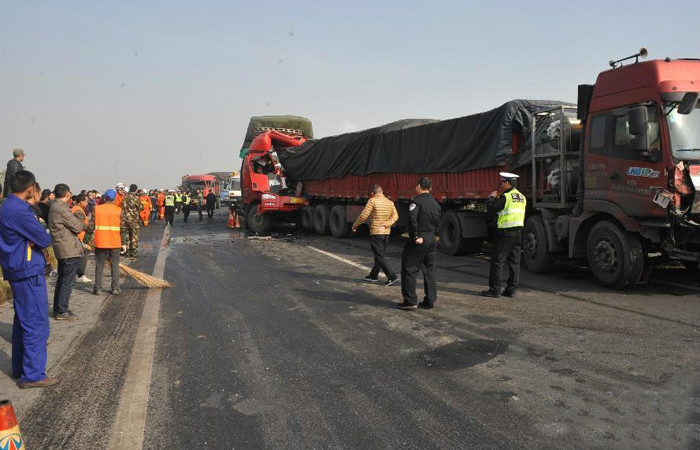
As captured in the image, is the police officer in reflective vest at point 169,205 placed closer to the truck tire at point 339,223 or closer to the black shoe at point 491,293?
the truck tire at point 339,223

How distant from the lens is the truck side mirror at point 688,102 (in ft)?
21.8

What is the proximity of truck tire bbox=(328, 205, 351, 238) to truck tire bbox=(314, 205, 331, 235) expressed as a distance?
0.29 meters

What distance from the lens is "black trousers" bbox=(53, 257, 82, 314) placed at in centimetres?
669

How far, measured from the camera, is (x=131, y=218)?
1153 centimetres

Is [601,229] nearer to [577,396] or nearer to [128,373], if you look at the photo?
[577,396]

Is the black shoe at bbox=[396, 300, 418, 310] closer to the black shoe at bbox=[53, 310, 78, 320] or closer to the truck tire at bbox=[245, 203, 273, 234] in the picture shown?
the black shoe at bbox=[53, 310, 78, 320]

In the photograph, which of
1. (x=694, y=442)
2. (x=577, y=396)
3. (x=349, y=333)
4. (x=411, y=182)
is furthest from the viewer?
(x=411, y=182)

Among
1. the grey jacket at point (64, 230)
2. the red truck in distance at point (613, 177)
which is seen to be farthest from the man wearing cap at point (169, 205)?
the grey jacket at point (64, 230)

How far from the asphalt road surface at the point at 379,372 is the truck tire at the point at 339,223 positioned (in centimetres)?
885

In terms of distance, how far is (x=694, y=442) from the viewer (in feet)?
10.4

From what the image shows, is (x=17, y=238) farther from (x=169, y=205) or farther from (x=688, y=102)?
(x=169, y=205)

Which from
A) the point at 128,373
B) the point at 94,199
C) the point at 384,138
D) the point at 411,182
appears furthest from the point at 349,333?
the point at 94,199

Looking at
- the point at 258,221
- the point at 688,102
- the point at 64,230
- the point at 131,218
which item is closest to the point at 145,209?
A: the point at 258,221

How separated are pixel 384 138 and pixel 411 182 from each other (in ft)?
6.10
